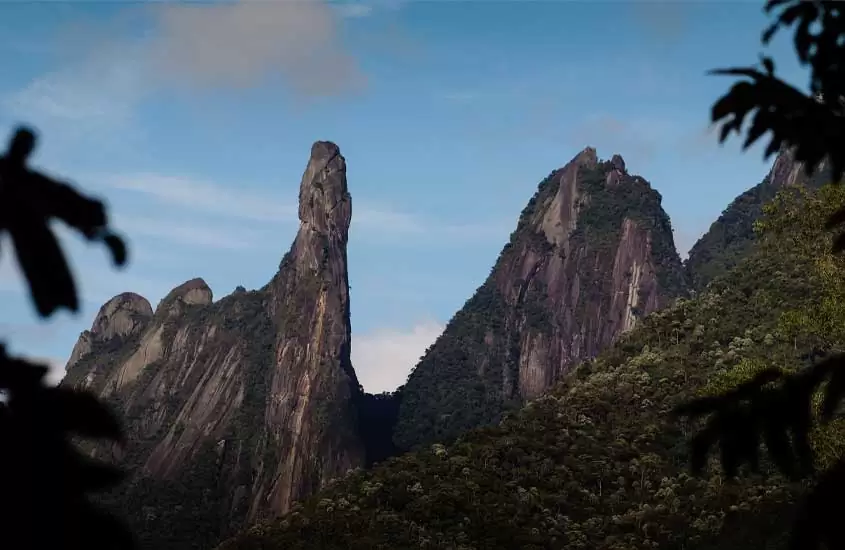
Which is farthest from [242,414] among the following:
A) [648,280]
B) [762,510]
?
[762,510]

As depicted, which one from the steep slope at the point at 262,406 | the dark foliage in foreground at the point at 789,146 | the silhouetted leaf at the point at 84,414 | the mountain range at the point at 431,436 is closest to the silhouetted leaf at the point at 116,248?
the silhouetted leaf at the point at 84,414

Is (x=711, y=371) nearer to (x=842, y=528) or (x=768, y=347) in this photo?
(x=768, y=347)

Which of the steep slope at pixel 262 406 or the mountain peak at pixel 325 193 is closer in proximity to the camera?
the steep slope at pixel 262 406

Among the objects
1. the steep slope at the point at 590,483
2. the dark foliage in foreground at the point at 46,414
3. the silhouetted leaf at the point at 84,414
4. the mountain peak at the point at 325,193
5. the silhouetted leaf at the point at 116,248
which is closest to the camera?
the dark foliage in foreground at the point at 46,414

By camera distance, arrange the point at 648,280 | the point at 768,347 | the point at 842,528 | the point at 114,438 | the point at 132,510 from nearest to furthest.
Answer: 1. the point at 114,438
2. the point at 842,528
3. the point at 768,347
4. the point at 132,510
5. the point at 648,280

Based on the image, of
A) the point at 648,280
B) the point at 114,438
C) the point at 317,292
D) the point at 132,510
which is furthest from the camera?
the point at 648,280

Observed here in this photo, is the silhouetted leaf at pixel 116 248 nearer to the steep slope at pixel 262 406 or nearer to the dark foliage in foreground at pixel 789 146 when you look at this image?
the dark foliage in foreground at pixel 789 146
